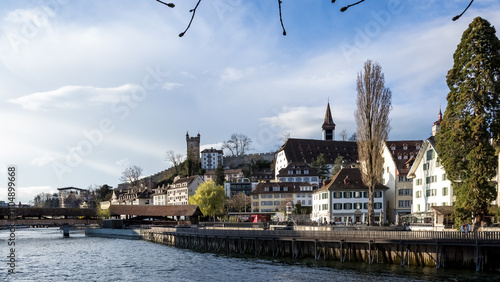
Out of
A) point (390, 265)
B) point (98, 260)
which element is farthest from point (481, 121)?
point (98, 260)

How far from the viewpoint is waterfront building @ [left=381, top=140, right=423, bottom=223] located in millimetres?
70250

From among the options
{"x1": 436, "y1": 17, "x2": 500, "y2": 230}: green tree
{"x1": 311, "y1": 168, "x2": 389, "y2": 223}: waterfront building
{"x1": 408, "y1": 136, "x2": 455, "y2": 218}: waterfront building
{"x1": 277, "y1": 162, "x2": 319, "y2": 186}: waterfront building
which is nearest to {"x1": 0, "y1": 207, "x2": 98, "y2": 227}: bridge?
{"x1": 277, "y1": 162, "x2": 319, "y2": 186}: waterfront building

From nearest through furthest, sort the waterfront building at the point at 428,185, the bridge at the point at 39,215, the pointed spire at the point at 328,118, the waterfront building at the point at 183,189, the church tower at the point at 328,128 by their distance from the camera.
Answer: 1. the waterfront building at the point at 428,185
2. the bridge at the point at 39,215
3. the waterfront building at the point at 183,189
4. the church tower at the point at 328,128
5. the pointed spire at the point at 328,118

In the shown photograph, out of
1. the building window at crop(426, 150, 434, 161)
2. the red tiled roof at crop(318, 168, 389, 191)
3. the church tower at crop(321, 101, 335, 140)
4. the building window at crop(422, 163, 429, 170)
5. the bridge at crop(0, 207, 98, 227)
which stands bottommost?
the bridge at crop(0, 207, 98, 227)

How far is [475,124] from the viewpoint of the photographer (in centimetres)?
3944

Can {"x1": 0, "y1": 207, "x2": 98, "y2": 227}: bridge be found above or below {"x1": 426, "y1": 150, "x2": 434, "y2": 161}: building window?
below

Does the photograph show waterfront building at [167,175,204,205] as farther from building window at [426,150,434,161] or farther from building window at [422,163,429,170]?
building window at [426,150,434,161]

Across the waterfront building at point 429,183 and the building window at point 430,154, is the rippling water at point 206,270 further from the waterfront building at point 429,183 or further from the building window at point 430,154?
the building window at point 430,154

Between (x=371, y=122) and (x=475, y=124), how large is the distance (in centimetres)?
1700

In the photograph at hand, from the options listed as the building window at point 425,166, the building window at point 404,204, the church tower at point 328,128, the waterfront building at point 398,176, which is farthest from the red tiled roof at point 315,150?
the building window at point 425,166

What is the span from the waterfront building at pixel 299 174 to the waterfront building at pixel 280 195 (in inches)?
413

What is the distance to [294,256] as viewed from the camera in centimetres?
4234

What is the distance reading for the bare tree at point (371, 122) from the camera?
179ft

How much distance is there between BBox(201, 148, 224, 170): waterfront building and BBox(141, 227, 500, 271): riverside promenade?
4999 inches
